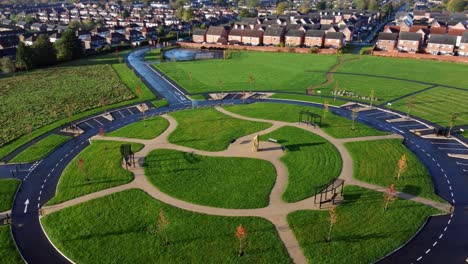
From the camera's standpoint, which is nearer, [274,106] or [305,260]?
[305,260]

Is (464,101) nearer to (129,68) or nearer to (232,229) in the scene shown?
(232,229)

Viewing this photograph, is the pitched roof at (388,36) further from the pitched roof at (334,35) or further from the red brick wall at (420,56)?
the pitched roof at (334,35)

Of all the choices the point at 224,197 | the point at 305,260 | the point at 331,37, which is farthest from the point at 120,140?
the point at 331,37

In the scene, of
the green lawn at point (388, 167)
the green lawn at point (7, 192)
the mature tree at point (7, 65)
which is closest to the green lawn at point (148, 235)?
the green lawn at point (7, 192)

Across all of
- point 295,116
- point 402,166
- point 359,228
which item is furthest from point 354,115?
point 359,228

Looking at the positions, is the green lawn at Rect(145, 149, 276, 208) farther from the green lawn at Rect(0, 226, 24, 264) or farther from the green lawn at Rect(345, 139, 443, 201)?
the green lawn at Rect(0, 226, 24, 264)

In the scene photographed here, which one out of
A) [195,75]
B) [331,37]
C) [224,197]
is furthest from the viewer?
[331,37]
